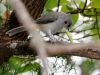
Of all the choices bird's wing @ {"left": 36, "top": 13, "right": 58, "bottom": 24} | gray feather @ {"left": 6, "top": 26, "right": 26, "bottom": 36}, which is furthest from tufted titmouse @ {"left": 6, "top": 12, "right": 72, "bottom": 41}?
gray feather @ {"left": 6, "top": 26, "right": 26, "bottom": 36}

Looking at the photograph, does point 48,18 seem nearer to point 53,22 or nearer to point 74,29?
point 53,22

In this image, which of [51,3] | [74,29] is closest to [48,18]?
[51,3]

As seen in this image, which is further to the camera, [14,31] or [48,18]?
[48,18]

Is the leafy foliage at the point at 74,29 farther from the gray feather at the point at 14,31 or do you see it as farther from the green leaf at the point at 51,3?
the gray feather at the point at 14,31

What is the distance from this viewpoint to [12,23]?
4.80 feet

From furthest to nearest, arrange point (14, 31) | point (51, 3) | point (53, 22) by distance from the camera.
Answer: point (53, 22) → point (51, 3) → point (14, 31)

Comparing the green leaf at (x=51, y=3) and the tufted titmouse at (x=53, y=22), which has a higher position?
the green leaf at (x=51, y=3)

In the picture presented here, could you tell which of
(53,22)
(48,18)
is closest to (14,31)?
(48,18)

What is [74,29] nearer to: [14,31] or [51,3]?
[51,3]

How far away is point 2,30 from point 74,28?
0.76 m

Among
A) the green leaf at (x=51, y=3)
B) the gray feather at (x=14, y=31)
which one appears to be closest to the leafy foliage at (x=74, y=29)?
the green leaf at (x=51, y=3)

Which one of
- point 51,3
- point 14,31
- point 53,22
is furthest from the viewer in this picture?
point 53,22

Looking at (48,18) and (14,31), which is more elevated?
(48,18)

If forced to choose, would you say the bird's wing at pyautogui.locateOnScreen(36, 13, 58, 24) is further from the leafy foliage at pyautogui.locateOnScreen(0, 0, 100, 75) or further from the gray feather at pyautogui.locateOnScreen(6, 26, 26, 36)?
the gray feather at pyautogui.locateOnScreen(6, 26, 26, 36)
